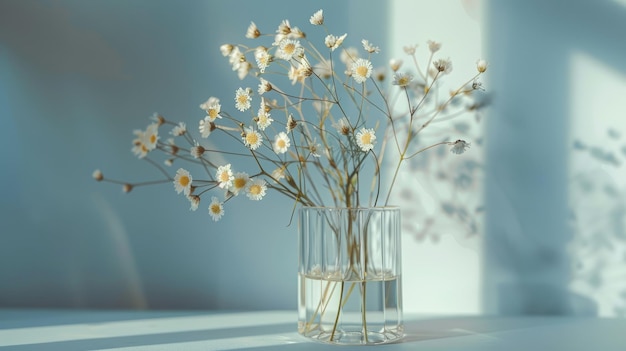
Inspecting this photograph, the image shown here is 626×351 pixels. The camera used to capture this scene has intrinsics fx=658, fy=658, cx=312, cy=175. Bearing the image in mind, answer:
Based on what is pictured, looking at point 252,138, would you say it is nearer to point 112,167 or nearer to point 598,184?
point 112,167

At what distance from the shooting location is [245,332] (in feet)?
3.74

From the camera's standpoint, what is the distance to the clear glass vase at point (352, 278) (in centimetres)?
103

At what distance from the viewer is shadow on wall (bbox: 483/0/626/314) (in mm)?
1233

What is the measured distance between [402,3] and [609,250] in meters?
0.61

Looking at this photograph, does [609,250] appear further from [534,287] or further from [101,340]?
[101,340]

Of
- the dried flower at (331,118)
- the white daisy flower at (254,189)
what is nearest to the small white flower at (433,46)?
the dried flower at (331,118)

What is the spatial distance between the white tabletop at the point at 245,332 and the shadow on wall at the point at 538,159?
7 cm

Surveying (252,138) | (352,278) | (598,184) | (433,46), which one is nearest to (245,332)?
(352,278)

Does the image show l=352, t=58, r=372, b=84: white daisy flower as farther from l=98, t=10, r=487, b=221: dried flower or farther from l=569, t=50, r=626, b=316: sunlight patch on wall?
l=569, t=50, r=626, b=316: sunlight patch on wall

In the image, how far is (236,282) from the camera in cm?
135

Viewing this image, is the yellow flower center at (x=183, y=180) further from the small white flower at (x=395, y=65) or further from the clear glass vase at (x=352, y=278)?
the small white flower at (x=395, y=65)

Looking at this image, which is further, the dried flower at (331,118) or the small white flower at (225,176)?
the dried flower at (331,118)

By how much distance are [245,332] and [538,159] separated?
632mm

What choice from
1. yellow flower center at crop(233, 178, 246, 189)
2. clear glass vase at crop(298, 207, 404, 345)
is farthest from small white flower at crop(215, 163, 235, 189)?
clear glass vase at crop(298, 207, 404, 345)
